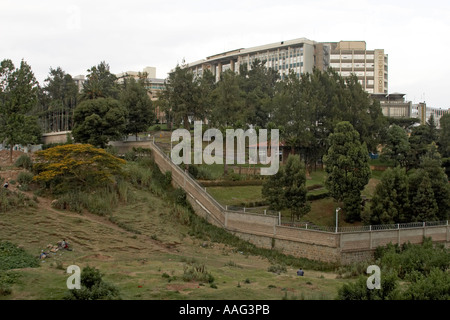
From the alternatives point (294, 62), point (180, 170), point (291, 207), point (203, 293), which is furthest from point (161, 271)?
point (294, 62)

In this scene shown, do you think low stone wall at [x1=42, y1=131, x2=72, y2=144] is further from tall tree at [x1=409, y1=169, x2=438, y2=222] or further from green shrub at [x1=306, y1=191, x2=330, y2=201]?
tall tree at [x1=409, y1=169, x2=438, y2=222]

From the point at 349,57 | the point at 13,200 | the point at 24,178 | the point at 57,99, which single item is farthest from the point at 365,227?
the point at 349,57

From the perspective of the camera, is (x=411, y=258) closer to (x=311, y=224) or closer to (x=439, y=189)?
(x=311, y=224)

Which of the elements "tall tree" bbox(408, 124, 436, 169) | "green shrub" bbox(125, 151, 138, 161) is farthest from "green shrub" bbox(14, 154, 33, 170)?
"tall tree" bbox(408, 124, 436, 169)

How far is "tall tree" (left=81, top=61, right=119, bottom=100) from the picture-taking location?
57156mm

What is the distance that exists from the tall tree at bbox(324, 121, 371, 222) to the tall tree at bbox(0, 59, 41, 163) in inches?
1120

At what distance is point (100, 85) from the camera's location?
6000 cm

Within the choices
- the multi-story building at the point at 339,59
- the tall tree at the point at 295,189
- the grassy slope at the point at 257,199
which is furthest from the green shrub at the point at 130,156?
the multi-story building at the point at 339,59

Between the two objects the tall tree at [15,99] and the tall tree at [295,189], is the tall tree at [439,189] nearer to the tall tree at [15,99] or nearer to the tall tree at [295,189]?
the tall tree at [295,189]

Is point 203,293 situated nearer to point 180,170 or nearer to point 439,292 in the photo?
point 439,292

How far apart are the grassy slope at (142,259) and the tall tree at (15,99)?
10.3m

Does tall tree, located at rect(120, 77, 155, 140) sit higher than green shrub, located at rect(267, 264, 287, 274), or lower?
higher

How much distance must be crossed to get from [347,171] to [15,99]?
3089 centimetres

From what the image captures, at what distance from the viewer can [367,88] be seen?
92750 millimetres
